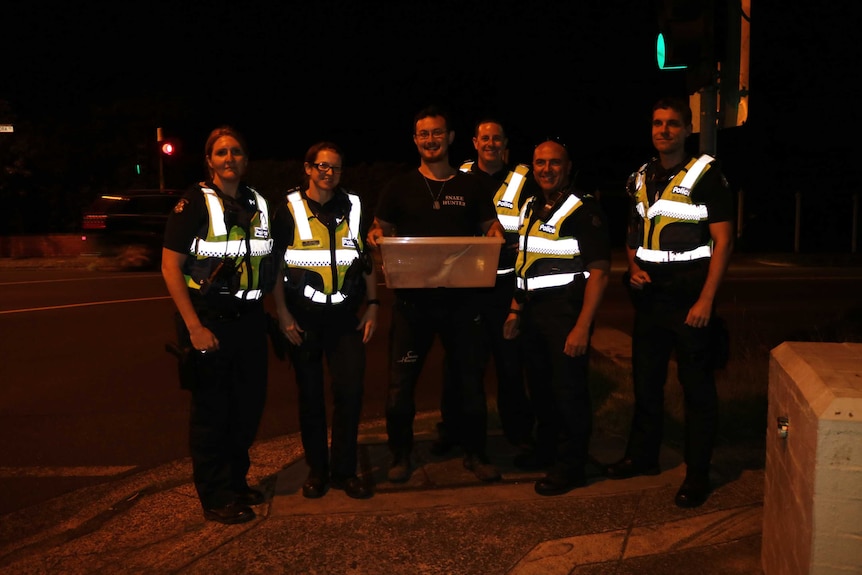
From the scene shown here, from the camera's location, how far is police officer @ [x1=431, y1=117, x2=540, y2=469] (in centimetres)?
499

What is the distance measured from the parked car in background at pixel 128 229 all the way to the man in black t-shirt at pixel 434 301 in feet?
44.5

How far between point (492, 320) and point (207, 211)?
1.74 m

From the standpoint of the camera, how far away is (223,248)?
13.6 feet

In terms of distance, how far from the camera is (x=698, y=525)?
397 cm

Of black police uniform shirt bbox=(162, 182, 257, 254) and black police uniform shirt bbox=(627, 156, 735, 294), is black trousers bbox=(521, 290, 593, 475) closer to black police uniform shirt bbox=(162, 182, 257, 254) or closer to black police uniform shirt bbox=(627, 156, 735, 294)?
black police uniform shirt bbox=(627, 156, 735, 294)

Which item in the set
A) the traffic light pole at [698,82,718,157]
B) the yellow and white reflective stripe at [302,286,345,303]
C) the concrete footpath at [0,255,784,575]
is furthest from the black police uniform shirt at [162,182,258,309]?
the traffic light pole at [698,82,718,157]

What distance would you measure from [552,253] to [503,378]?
98 centimetres

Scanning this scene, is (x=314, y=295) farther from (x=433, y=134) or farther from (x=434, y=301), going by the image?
(x=433, y=134)

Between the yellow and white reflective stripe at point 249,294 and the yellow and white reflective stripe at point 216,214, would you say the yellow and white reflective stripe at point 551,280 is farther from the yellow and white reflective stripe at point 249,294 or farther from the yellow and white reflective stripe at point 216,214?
the yellow and white reflective stripe at point 216,214

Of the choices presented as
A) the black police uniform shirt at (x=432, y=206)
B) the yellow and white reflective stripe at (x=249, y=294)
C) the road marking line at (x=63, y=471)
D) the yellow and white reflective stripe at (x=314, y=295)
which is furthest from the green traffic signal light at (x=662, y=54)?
the road marking line at (x=63, y=471)

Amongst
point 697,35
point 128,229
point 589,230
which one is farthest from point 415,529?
point 128,229

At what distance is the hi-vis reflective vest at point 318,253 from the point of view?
14.5 ft

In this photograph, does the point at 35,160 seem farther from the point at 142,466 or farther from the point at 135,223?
the point at 142,466

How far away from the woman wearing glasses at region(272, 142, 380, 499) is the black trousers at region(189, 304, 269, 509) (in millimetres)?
204
